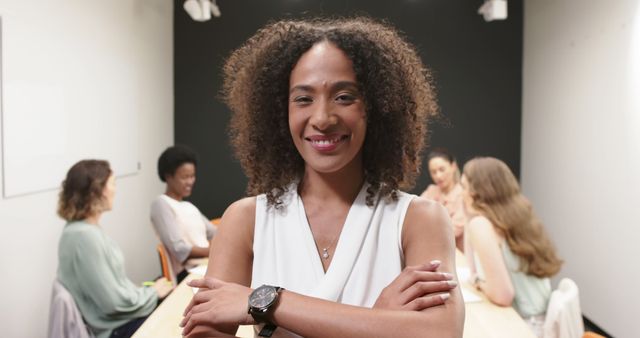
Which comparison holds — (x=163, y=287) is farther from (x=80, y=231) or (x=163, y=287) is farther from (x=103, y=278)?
(x=80, y=231)

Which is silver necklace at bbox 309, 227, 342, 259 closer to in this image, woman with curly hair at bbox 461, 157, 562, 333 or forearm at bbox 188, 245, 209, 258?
woman with curly hair at bbox 461, 157, 562, 333

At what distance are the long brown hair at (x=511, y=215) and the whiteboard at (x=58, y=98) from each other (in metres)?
2.30

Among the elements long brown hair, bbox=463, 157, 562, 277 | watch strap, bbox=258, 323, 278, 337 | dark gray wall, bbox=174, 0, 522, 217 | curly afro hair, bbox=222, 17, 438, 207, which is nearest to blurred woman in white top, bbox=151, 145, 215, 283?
long brown hair, bbox=463, 157, 562, 277

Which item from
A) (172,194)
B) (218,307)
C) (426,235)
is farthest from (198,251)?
(426,235)

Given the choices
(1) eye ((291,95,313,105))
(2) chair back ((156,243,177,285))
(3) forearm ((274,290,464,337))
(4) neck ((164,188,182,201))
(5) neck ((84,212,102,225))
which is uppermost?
(1) eye ((291,95,313,105))

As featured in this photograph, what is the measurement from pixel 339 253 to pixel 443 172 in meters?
Result: 3.62

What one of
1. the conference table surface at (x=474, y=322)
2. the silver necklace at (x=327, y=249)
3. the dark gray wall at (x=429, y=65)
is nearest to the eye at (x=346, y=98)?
the silver necklace at (x=327, y=249)

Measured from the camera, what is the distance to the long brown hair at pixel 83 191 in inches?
107

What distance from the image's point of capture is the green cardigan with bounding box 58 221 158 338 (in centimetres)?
264

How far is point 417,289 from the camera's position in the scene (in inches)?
41.1

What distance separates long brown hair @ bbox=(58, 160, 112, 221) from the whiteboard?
0.36m

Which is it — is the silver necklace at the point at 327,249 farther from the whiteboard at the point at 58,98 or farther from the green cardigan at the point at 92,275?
the whiteboard at the point at 58,98

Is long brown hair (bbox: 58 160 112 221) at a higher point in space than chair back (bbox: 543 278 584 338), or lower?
higher

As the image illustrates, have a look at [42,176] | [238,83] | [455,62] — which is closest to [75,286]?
[42,176]
